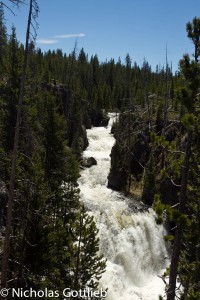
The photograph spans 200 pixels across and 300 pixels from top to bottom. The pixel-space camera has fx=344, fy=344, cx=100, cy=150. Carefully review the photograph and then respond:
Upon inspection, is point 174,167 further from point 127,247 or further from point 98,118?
point 98,118

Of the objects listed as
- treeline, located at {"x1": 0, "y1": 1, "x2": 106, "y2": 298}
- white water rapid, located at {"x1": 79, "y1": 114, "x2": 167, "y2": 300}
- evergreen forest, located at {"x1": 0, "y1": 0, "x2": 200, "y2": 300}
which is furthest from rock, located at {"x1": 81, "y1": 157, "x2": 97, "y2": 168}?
treeline, located at {"x1": 0, "y1": 1, "x2": 106, "y2": 298}

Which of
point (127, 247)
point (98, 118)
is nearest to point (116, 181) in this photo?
point (127, 247)

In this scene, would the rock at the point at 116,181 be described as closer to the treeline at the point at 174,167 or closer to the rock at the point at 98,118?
the treeline at the point at 174,167

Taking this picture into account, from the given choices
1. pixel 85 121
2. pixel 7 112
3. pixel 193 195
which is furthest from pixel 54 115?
pixel 85 121

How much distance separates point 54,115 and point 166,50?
2768 cm

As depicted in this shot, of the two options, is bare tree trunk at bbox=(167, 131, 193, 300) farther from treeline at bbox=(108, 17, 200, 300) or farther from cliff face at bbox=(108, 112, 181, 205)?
cliff face at bbox=(108, 112, 181, 205)

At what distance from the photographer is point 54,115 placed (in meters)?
26.8

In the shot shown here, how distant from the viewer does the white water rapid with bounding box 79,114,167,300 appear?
25.6 m

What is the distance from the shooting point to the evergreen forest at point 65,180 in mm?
12297

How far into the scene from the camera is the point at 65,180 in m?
25.6

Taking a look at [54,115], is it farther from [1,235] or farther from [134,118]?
[134,118]

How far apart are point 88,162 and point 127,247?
65.9 ft

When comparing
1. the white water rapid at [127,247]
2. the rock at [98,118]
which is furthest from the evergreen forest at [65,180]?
the rock at [98,118]

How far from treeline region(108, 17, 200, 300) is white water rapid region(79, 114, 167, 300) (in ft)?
5.74
